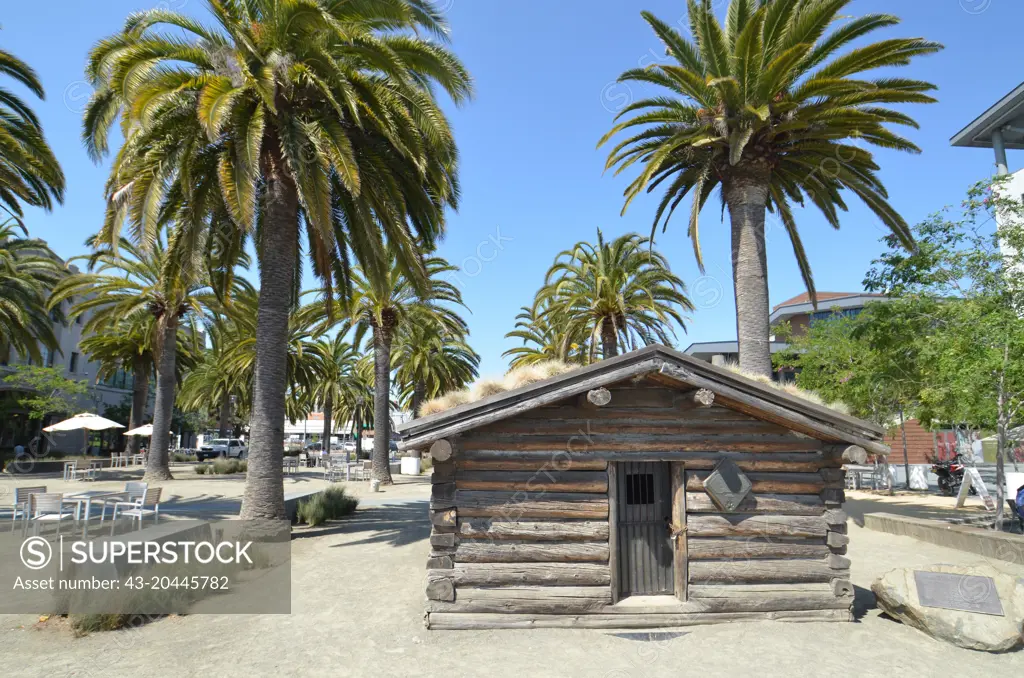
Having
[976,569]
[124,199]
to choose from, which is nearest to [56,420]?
[124,199]

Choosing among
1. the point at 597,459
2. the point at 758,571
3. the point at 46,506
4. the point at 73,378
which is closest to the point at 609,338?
the point at 597,459

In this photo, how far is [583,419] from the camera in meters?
8.38

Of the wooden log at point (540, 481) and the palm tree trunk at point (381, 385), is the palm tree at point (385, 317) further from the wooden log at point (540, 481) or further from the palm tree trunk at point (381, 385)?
the wooden log at point (540, 481)

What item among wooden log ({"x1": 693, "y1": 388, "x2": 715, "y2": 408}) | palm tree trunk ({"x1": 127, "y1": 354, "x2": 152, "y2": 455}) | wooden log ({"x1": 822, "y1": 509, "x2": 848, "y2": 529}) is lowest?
wooden log ({"x1": 822, "y1": 509, "x2": 848, "y2": 529})

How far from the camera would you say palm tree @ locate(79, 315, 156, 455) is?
32500mm

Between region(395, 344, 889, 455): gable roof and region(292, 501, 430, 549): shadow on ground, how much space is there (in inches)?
261

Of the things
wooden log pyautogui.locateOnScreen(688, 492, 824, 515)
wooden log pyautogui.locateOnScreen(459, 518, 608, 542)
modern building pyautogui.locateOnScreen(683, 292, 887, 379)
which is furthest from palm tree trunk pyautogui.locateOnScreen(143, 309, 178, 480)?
modern building pyautogui.locateOnScreen(683, 292, 887, 379)

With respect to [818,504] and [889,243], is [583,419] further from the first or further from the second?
[889,243]

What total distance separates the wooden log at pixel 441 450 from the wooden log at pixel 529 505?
0.61 m

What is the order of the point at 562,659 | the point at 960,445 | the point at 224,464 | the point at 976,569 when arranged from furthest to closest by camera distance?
1. the point at 224,464
2. the point at 960,445
3. the point at 976,569
4. the point at 562,659

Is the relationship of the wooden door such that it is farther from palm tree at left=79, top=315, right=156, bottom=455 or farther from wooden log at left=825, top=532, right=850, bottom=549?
palm tree at left=79, top=315, right=156, bottom=455

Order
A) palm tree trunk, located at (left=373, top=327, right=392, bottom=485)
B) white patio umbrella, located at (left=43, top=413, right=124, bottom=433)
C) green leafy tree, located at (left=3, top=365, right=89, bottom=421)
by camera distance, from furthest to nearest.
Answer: green leafy tree, located at (left=3, top=365, right=89, bottom=421)
white patio umbrella, located at (left=43, top=413, right=124, bottom=433)
palm tree trunk, located at (left=373, top=327, right=392, bottom=485)

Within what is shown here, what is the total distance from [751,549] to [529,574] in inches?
118

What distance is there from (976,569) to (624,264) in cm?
1609
